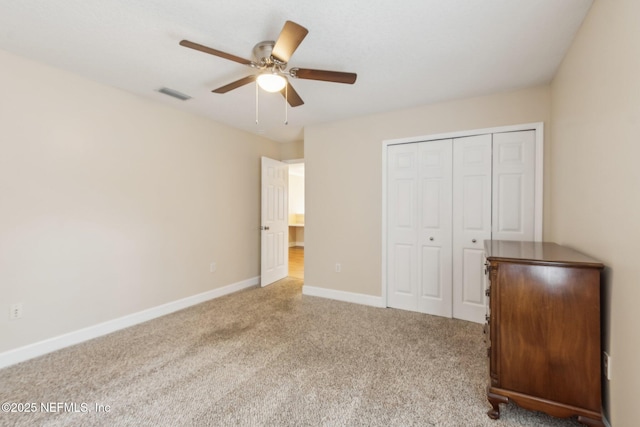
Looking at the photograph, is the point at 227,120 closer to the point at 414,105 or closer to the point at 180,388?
the point at 414,105

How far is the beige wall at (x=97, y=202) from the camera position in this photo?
219 centimetres

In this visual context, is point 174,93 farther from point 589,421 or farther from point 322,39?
point 589,421

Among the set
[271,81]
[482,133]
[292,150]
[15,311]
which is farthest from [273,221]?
[482,133]

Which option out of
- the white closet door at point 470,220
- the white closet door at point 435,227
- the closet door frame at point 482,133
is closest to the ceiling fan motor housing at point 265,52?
the closet door frame at point 482,133

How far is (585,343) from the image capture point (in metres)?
1.46

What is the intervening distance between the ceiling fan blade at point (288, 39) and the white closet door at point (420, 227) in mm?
2003

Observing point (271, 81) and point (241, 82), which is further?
point (241, 82)

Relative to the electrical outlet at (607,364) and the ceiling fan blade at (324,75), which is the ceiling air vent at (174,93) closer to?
the ceiling fan blade at (324,75)

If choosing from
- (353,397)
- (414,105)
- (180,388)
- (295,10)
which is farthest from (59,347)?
(414,105)

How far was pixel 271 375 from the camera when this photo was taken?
2.01 meters

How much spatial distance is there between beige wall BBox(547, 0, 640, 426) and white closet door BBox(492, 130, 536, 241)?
774 mm

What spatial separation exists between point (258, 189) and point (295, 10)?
3.08 meters

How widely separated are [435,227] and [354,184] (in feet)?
3.66

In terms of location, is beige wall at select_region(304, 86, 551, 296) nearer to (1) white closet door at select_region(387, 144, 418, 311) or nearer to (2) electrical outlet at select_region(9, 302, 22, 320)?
(1) white closet door at select_region(387, 144, 418, 311)
